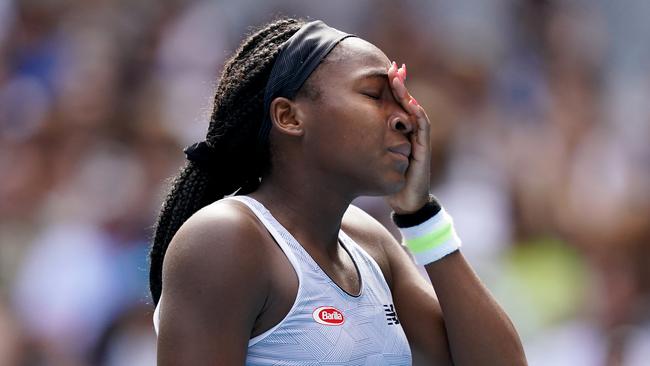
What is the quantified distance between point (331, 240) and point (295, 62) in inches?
Answer: 18.5

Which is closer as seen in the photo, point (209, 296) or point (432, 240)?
point (209, 296)

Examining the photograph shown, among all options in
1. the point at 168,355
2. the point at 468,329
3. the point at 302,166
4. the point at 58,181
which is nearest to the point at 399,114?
the point at 302,166

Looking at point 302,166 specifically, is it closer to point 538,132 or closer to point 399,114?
point 399,114

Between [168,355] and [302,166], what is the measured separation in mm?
615

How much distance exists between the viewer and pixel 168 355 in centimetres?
252

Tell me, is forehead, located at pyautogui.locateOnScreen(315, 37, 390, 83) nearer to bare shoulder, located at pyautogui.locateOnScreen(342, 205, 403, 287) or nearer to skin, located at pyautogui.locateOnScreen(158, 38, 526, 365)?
skin, located at pyautogui.locateOnScreen(158, 38, 526, 365)

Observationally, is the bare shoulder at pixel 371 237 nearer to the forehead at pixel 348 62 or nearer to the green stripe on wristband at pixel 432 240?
the green stripe on wristband at pixel 432 240

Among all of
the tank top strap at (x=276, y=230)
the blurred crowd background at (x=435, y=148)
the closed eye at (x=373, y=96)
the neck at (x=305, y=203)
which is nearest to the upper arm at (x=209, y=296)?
the tank top strap at (x=276, y=230)

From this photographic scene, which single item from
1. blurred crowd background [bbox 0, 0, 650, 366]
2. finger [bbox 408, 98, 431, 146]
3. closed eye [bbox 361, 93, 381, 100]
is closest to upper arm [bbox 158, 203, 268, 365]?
closed eye [bbox 361, 93, 381, 100]

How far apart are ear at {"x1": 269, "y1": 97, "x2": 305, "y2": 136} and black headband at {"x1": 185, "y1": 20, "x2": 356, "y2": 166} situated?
0.05 ft

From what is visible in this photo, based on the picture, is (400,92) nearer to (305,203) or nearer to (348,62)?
(348,62)

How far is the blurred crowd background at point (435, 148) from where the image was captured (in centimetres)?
600

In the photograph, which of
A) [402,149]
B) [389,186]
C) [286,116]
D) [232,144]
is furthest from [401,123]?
[232,144]

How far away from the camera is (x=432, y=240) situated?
308cm
